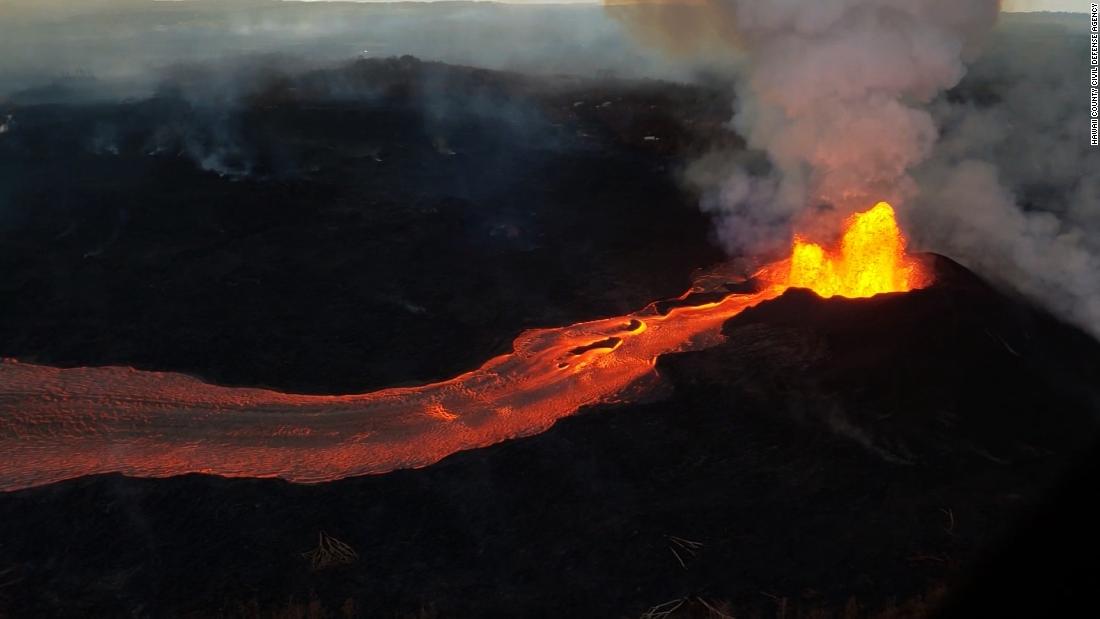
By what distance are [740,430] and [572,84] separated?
143ft

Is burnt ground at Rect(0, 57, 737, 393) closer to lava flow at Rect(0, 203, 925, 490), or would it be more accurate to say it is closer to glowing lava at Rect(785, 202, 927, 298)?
lava flow at Rect(0, 203, 925, 490)

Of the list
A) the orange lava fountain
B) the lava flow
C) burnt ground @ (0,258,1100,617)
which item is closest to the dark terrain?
burnt ground @ (0,258,1100,617)

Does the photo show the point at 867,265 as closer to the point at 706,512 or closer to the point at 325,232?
the point at 706,512

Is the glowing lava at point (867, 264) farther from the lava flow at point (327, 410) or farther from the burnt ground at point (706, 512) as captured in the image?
the burnt ground at point (706, 512)

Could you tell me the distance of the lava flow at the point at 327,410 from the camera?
13.3 m

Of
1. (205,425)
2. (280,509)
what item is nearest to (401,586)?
(280,509)

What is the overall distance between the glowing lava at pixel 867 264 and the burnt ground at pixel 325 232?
11.8 ft

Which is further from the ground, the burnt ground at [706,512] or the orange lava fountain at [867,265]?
the orange lava fountain at [867,265]

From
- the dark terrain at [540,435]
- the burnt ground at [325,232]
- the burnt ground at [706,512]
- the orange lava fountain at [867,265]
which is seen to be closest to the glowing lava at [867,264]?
the orange lava fountain at [867,265]

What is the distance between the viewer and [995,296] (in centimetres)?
1634

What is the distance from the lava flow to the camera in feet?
43.7

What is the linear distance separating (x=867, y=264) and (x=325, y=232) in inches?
588

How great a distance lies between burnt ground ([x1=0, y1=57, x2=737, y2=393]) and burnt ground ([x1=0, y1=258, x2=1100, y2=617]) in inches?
164

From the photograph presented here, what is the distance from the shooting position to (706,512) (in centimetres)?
1188
